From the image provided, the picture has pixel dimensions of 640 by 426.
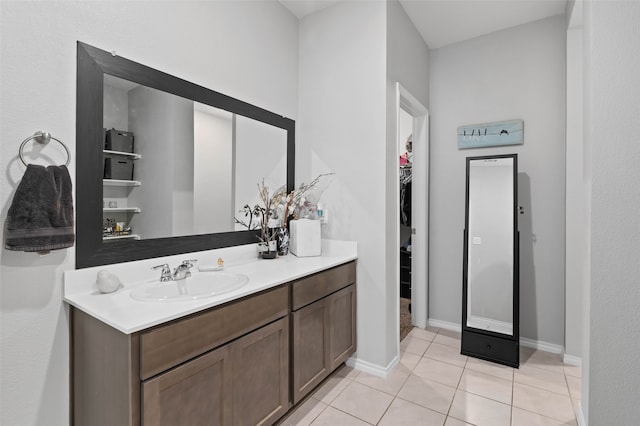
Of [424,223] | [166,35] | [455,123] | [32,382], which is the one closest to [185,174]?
[166,35]

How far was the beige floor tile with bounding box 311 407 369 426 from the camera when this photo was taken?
172 centimetres

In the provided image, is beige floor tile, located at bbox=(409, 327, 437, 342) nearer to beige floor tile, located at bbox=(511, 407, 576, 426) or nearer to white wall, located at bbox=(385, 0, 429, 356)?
white wall, located at bbox=(385, 0, 429, 356)

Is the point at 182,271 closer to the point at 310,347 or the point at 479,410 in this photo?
the point at 310,347

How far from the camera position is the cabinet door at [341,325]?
204 centimetres

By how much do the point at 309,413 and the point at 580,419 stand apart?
149 cm

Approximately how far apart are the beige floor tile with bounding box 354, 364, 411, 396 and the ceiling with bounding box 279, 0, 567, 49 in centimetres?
279

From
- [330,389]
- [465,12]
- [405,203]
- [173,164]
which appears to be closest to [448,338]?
[330,389]

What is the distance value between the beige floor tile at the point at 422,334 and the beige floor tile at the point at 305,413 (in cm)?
132

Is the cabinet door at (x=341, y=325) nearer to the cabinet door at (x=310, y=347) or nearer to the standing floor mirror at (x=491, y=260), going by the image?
the cabinet door at (x=310, y=347)

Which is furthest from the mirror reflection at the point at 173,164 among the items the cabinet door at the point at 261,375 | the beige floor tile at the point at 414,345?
the beige floor tile at the point at 414,345

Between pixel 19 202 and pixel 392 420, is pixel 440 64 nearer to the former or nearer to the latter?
pixel 392 420

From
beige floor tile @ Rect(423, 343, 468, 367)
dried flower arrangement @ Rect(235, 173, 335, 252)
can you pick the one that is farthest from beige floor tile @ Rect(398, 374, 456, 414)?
dried flower arrangement @ Rect(235, 173, 335, 252)

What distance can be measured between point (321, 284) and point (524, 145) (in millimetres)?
2170

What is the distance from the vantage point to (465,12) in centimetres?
251
